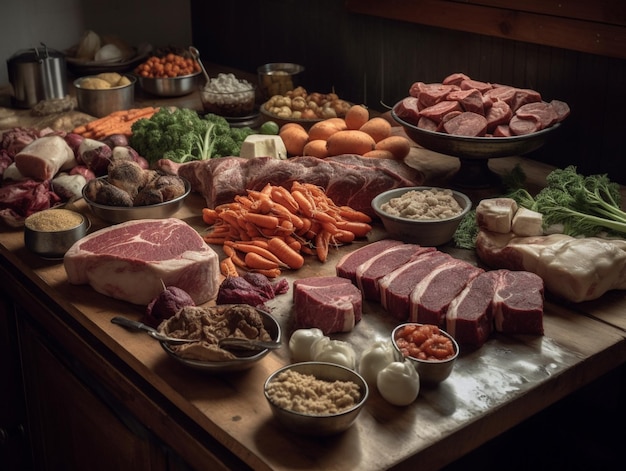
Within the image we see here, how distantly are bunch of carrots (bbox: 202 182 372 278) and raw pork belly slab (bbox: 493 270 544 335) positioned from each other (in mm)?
632

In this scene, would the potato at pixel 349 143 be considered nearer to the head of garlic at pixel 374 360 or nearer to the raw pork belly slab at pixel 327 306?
the raw pork belly slab at pixel 327 306

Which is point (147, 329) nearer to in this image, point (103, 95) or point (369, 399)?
point (369, 399)

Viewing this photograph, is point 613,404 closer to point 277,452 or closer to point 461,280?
point 461,280

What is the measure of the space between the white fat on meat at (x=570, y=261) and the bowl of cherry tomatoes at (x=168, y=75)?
7.92 feet

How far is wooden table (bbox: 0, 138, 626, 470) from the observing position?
1.73m

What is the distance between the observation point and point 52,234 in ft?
8.38

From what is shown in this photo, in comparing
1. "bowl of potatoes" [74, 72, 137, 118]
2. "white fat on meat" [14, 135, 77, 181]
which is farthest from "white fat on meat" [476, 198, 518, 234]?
"bowl of potatoes" [74, 72, 137, 118]

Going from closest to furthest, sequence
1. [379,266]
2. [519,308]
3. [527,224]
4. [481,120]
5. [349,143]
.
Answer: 1. [519,308]
2. [379,266]
3. [527,224]
4. [481,120]
5. [349,143]

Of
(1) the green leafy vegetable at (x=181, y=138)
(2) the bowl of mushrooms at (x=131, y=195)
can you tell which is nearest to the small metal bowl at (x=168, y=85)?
(1) the green leafy vegetable at (x=181, y=138)

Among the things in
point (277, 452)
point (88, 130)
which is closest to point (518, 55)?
point (88, 130)

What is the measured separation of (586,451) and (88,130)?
248 centimetres

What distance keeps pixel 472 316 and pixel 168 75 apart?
9.16ft

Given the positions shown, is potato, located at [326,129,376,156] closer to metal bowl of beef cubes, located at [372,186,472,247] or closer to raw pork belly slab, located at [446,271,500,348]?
metal bowl of beef cubes, located at [372,186,472,247]

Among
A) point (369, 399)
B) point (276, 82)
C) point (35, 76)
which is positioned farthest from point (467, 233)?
point (35, 76)
